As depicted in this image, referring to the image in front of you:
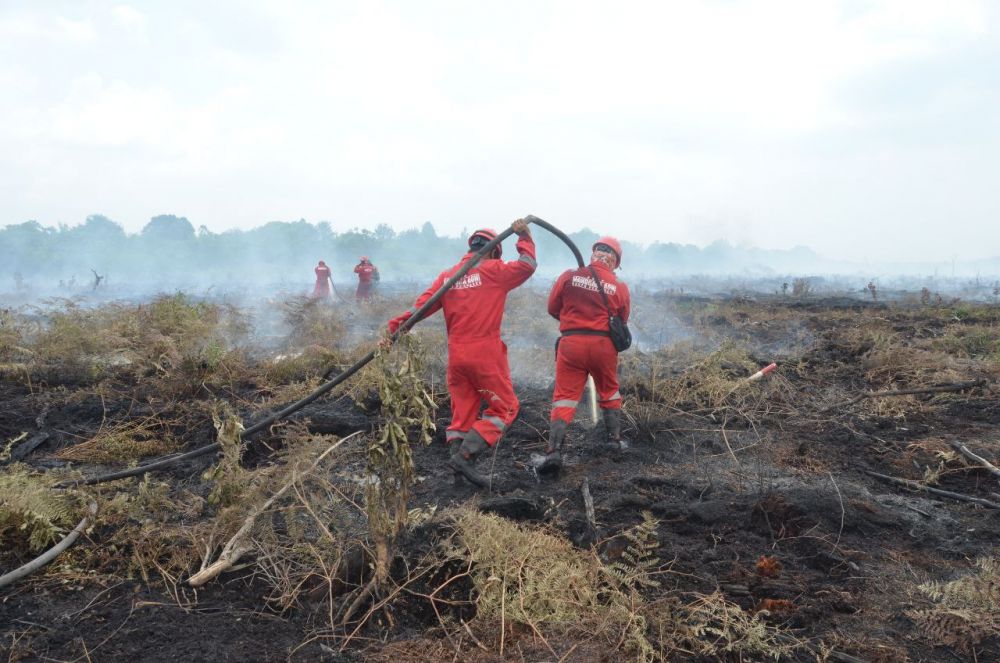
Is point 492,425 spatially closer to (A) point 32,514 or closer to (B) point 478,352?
(B) point 478,352

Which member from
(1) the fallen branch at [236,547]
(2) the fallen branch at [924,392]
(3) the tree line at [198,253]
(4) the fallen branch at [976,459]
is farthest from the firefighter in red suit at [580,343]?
(3) the tree line at [198,253]

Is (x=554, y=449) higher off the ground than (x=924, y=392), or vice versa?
(x=924, y=392)

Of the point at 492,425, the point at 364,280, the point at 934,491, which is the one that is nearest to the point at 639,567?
the point at 492,425

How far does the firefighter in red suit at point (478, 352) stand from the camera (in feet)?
15.0

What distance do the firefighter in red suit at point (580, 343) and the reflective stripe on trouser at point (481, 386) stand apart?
59 cm

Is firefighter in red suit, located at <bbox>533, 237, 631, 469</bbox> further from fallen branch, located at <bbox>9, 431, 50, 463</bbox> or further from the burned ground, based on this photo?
fallen branch, located at <bbox>9, 431, 50, 463</bbox>

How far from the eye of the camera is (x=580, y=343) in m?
5.12

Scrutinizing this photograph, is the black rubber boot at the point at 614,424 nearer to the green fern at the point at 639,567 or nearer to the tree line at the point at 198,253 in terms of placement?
the green fern at the point at 639,567

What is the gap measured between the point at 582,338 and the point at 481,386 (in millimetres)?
994

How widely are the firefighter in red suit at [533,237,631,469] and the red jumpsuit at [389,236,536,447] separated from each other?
57 cm

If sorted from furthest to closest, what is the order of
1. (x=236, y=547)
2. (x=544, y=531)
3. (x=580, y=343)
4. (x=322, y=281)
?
(x=322, y=281), (x=580, y=343), (x=544, y=531), (x=236, y=547)

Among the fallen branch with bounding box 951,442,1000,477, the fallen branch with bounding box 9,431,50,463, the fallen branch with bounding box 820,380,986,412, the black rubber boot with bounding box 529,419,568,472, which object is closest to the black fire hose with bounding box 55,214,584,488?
the black rubber boot with bounding box 529,419,568,472

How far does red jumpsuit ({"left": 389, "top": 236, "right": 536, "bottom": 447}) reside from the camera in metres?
4.60

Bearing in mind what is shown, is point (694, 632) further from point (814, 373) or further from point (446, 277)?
point (814, 373)
